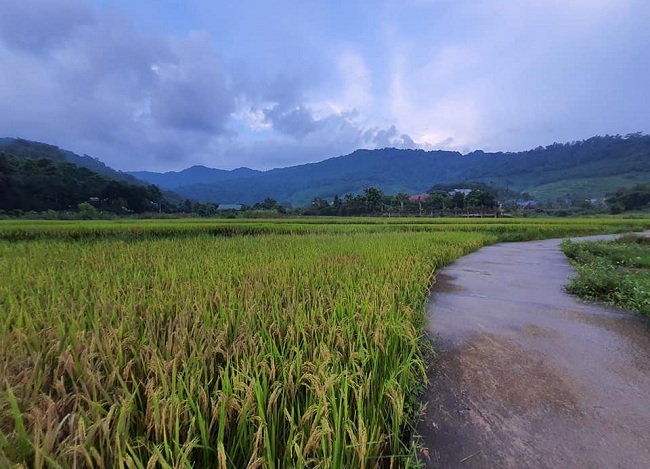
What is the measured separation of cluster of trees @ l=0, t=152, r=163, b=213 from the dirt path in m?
47.1

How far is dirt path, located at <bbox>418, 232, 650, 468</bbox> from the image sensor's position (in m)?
1.34

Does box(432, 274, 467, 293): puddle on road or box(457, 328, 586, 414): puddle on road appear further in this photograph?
box(432, 274, 467, 293): puddle on road

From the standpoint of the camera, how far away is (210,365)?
59.5 inches

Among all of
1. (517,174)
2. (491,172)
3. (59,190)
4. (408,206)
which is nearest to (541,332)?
(408,206)

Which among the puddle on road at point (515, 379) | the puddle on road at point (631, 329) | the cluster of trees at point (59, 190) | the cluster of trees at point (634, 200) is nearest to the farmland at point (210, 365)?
the puddle on road at point (515, 379)

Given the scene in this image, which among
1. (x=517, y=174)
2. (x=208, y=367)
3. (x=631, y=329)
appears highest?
(x=517, y=174)

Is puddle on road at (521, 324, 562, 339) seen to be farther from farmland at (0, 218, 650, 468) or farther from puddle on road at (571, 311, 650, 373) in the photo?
farmland at (0, 218, 650, 468)

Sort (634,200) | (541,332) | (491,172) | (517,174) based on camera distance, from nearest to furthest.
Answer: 1. (541,332)
2. (634,200)
3. (517,174)
4. (491,172)

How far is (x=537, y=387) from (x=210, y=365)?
6.05ft

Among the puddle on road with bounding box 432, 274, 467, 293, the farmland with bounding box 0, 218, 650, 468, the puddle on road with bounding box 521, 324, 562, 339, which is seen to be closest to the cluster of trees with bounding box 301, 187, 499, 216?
the puddle on road with bounding box 432, 274, 467, 293

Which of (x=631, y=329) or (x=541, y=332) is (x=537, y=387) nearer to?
(x=541, y=332)

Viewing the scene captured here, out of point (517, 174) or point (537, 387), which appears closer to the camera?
point (537, 387)

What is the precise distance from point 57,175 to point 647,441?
170 ft

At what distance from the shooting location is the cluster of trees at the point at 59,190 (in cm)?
3434
